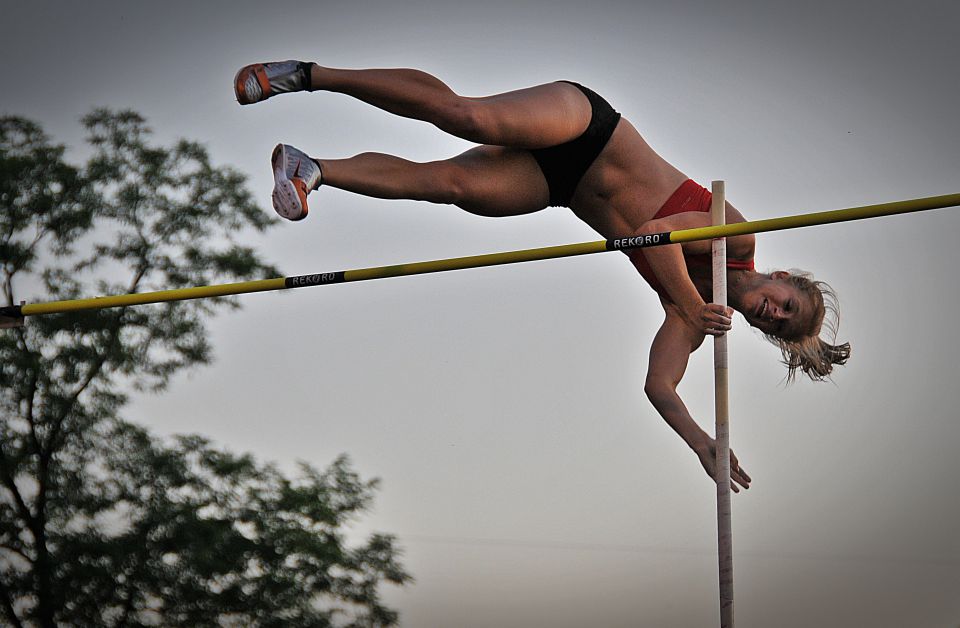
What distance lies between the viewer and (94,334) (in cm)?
460

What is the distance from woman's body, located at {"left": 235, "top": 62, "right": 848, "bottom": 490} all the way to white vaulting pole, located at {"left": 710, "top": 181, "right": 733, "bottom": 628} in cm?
6

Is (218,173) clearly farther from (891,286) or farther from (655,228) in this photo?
(891,286)

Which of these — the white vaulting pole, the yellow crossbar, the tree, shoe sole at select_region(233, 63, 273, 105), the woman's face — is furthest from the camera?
the tree

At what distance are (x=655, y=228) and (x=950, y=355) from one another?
798mm

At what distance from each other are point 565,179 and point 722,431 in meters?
0.82

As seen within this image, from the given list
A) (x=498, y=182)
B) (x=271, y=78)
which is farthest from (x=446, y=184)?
(x=271, y=78)

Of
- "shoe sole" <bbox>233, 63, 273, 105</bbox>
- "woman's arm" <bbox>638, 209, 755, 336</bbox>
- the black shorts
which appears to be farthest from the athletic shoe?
"woman's arm" <bbox>638, 209, 755, 336</bbox>

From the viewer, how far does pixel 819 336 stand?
3090 millimetres

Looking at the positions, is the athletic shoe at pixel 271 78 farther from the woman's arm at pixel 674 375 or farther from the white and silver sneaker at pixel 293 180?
the woman's arm at pixel 674 375

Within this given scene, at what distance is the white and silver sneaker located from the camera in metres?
3.11

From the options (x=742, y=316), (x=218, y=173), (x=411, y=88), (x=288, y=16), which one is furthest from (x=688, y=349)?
(x=218, y=173)

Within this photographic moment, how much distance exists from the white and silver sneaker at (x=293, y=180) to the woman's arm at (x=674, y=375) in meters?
0.98

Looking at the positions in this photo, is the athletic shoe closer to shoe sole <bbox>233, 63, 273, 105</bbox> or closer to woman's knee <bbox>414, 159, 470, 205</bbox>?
shoe sole <bbox>233, 63, 273, 105</bbox>

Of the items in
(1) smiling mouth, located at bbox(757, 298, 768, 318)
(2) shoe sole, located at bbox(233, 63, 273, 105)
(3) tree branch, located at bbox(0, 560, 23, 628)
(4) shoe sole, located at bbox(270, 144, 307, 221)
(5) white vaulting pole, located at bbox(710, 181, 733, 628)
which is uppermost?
(2) shoe sole, located at bbox(233, 63, 273, 105)
